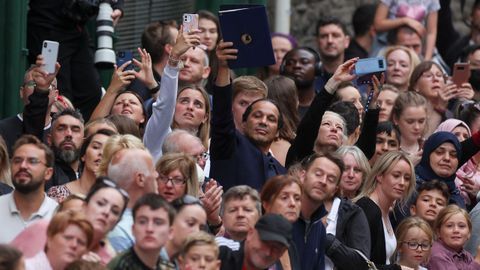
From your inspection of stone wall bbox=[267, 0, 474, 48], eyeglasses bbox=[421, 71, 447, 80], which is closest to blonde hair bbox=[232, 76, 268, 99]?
eyeglasses bbox=[421, 71, 447, 80]

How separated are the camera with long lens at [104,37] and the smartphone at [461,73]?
3.71 meters

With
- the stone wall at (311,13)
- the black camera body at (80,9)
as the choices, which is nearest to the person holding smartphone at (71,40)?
the black camera body at (80,9)

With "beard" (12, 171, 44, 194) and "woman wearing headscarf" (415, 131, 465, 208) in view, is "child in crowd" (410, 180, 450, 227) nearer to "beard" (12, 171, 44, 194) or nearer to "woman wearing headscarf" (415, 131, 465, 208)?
"woman wearing headscarf" (415, 131, 465, 208)

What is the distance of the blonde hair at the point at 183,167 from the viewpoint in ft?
40.2

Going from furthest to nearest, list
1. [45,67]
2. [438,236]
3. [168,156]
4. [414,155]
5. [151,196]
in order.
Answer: [414,155] < [438,236] < [45,67] < [168,156] < [151,196]

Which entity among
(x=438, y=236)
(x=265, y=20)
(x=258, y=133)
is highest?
(x=265, y=20)

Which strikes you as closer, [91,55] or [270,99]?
[270,99]

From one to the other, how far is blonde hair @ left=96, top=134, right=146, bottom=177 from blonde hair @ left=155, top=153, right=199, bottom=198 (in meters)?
0.29

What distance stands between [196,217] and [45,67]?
2.51m

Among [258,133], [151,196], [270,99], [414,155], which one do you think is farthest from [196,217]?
[414,155]

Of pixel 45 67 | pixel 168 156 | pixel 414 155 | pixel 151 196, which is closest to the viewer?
pixel 151 196

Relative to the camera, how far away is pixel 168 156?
1238 centimetres

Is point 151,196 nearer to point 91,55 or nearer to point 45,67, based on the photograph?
point 45,67

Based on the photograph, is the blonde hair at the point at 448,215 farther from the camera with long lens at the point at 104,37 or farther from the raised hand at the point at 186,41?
the camera with long lens at the point at 104,37
